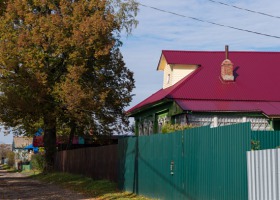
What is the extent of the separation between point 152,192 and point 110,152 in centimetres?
795

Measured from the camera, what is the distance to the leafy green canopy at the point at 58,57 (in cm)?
3300

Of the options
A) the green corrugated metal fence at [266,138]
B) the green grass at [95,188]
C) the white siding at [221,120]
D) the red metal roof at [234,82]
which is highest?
the red metal roof at [234,82]

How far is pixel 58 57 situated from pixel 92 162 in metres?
7.56

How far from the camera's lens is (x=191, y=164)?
1485cm

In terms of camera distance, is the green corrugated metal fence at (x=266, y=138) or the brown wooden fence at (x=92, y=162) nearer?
the green corrugated metal fence at (x=266, y=138)

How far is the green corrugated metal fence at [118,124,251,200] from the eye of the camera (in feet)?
38.4

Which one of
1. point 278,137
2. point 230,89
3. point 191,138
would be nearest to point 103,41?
point 230,89

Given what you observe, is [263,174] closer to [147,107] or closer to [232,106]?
[232,106]

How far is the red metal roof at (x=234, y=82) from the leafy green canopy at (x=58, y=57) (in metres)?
3.38

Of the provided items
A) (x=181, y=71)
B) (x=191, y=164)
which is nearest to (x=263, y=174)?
(x=191, y=164)

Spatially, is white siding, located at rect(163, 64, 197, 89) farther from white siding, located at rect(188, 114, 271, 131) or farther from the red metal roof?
white siding, located at rect(188, 114, 271, 131)

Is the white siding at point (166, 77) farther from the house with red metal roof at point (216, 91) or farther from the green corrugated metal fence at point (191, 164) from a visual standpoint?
the green corrugated metal fence at point (191, 164)

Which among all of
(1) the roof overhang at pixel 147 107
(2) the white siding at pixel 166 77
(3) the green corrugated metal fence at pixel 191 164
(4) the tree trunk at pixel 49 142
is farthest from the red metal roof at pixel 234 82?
(3) the green corrugated metal fence at pixel 191 164

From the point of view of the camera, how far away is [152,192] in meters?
18.4
